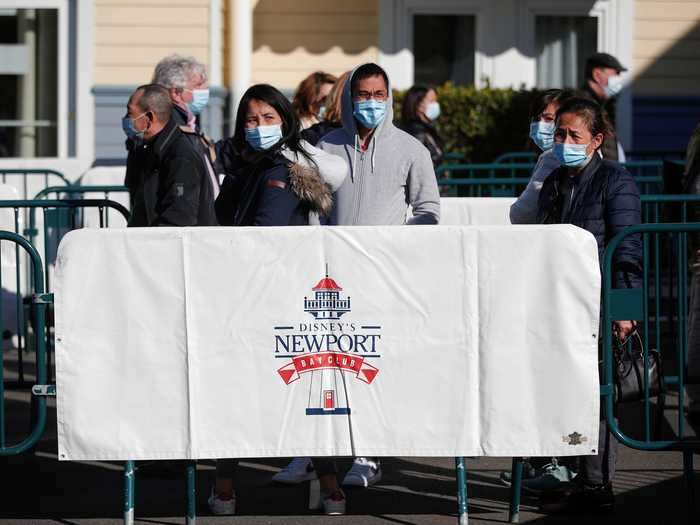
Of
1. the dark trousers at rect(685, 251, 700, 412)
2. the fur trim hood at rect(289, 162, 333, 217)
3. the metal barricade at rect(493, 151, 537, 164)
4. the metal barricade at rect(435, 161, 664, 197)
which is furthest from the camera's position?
the metal barricade at rect(493, 151, 537, 164)

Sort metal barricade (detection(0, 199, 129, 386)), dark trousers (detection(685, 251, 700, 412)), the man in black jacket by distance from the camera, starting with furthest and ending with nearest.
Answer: metal barricade (detection(0, 199, 129, 386)) < the man in black jacket < dark trousers (detection(685, 251, 700, 412))

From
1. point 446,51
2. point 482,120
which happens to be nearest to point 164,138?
point 482,120

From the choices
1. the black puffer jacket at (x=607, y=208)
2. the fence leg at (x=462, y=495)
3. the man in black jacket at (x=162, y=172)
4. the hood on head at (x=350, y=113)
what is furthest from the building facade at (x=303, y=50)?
the fence leg at (x=462, y=495)

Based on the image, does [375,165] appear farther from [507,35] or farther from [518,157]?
[507,35]

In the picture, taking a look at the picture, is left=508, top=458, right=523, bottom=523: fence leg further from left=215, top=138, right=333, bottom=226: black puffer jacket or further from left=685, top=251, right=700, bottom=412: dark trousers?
left=215, top=138, right=333, bottom=226: black puffer jacket

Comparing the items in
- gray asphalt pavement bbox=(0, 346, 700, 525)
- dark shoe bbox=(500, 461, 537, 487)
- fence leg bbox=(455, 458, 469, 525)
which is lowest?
gray asphalt pavement bbox=(0, 346, 700, 525)

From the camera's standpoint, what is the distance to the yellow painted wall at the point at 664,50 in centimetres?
1489

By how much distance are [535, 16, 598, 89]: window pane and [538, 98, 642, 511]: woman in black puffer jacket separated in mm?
8773

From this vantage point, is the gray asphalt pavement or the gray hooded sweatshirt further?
the gray hooded sweatshirt

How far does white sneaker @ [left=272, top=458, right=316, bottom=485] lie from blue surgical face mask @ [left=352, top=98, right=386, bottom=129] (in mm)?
1695

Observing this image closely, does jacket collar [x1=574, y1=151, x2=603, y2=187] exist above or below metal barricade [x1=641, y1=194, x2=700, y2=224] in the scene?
above

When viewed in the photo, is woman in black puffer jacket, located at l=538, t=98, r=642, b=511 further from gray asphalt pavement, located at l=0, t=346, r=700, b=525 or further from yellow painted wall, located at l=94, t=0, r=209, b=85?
yellow painted wall, located at l=94, t=0, r=209, b=85

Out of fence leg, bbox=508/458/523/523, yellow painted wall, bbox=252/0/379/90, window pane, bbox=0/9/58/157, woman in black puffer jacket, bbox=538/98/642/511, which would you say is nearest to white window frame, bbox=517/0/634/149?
yellow painted wall, bbox=252/0/379/90

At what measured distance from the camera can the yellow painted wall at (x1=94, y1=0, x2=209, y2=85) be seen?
13.6 metres
